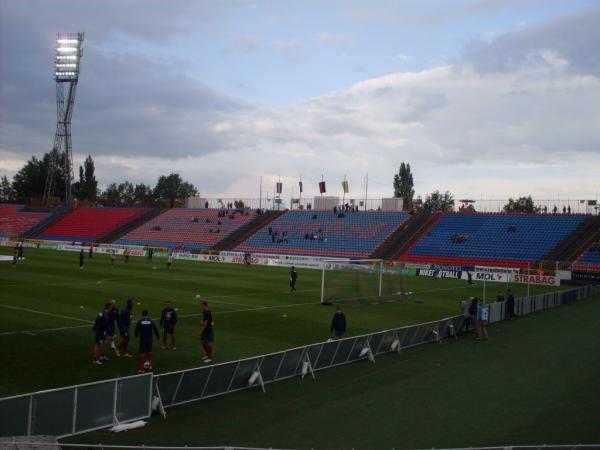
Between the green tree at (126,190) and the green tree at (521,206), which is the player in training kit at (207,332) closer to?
the green tree at (521,206)

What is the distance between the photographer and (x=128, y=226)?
86.6 metres

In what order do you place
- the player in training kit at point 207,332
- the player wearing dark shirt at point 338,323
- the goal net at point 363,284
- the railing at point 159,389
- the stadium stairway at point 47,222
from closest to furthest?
the railing at point 159,389
the player in training kit at point 207,332
the player wearing dark shirt at point 338,323
the goal net at point 363,284
the stadium stairway at point 47,222

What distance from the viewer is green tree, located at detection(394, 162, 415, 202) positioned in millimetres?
118562

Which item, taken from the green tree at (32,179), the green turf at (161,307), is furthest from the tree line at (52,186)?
the green turf at (161,307)

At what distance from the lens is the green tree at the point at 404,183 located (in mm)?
118562

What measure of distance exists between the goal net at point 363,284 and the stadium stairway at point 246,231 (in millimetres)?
37299

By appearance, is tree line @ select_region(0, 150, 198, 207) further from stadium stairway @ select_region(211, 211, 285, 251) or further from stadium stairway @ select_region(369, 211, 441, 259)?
stadium stairway @ select_region(369, 211, 441, 259)

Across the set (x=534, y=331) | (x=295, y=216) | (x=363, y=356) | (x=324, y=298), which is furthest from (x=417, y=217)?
(x=363, y=356)

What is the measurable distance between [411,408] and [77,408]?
7.10 m

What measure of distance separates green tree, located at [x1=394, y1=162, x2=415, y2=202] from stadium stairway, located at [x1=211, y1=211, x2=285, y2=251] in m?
42.2

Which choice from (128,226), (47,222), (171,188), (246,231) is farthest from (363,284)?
(171,188)

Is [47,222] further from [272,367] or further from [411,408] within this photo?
[411,408]

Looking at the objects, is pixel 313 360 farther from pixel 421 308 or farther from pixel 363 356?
pixel 421 308

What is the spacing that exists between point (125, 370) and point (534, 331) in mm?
17261
